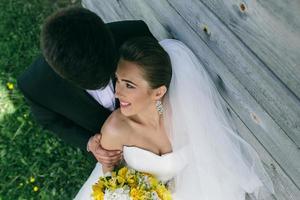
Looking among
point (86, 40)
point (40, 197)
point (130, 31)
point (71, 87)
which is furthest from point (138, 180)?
point (40, 197)

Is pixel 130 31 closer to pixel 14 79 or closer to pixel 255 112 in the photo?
pixel 255 112

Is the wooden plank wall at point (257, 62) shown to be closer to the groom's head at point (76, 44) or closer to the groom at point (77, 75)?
the groom at point (77, 75)

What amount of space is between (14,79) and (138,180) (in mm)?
1943

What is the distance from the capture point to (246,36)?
1881mm

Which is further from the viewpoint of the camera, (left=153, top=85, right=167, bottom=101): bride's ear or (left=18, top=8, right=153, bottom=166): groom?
(left=153, top=85, right=167, bottom=101): bride's ear

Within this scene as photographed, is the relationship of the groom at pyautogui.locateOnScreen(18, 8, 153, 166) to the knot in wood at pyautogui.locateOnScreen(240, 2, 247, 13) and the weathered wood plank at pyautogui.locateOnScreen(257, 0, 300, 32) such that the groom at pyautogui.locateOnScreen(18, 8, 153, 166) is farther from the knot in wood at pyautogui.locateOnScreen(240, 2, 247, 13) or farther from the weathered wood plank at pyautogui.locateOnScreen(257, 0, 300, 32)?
the weathered wood plank at pyautogui.locateOnScreen(257, 0, 300, 32)

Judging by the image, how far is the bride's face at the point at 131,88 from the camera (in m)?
2.28

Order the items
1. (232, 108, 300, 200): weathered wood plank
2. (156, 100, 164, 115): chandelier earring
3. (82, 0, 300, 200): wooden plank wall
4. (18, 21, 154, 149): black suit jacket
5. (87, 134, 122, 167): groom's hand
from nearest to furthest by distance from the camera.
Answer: (82, 0, 300, 200): wooden plank wall < (232, 108, 300, 200): weathered wood plank < (18, 21, 154, 149): black suit jacket < (156, 100, 164, 115): chandelier earring < (87, 134, 122, 167): groom's hand

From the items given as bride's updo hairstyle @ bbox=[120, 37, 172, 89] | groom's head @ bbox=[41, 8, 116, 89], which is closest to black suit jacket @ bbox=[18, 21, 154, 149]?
bride's updo hairstyle @ bbox=[120, 37, 172, 89]

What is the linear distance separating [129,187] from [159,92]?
1.93 ft

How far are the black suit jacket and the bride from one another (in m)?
0.16

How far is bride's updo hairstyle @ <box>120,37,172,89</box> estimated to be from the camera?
7.42 feet

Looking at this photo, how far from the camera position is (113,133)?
8.67 feet

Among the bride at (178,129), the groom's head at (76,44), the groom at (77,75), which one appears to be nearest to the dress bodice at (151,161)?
the bride at (178,129)
